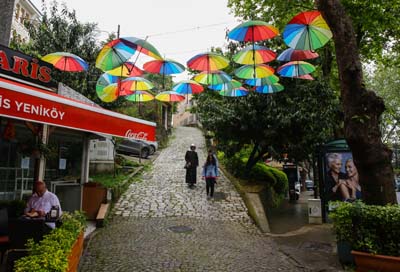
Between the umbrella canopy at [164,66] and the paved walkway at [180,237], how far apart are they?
13.9 feet

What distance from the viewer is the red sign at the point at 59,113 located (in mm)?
3801

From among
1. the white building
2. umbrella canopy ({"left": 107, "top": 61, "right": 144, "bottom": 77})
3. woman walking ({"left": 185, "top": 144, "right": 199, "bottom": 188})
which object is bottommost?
woman walking ({"left": 185, "top": 144, "right": 199, "bottom": 188})

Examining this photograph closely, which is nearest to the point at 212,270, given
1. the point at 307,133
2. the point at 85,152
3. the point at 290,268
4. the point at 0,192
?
the point at 290,268

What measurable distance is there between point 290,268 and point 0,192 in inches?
257

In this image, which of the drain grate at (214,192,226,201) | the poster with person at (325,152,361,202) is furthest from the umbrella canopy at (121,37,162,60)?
the drain grate at (214,192,226,201)

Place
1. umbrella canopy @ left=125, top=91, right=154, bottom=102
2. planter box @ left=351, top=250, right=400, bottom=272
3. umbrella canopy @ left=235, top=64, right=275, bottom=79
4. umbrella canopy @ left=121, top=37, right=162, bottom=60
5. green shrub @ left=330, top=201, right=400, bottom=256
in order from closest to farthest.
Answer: planter box @ left=351, top=250, right=400, bottom=272, green shrub @ left=330, top=201, right=400, bottom=256, umbrella canopy @ left=121, top=37, right=162, bottom=60, umbrella canopy @ left=235, top=64, right=275, bottom=79, umbrella canopy @ left=125, top=91, right=154, bottom=102

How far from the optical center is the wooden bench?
826 centimetres

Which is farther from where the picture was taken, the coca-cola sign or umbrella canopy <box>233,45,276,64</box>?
umbrella canopy <box>233,45,276,64</box>

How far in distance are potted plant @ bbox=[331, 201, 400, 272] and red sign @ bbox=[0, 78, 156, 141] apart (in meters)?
4.33

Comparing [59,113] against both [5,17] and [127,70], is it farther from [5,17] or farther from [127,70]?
[127,70]

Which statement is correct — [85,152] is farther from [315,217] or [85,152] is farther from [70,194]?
[315,217]

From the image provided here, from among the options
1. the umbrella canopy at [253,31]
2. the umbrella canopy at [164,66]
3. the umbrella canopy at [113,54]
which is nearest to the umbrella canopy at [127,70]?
the umbrella canopy at [164,66]

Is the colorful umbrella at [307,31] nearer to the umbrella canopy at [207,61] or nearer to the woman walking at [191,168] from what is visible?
the umbrella canopy at [207,61]

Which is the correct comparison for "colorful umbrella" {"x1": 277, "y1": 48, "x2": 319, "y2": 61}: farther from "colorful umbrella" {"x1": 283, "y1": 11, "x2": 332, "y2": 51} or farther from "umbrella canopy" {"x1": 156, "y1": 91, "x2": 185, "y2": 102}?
"umbrella canopy" {"x1": 156, "y1": 91, "x2": 185, "y2": 102}
